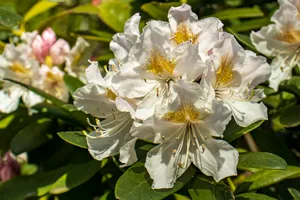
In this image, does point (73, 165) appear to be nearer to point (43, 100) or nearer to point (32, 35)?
point (43, 100)

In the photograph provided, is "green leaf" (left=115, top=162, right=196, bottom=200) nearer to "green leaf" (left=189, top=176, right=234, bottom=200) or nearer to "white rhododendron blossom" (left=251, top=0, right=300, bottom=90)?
"green leaf" (left=189, top=176, right=234, bottom=200)

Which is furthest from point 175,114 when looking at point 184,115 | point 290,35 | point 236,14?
point 236,14

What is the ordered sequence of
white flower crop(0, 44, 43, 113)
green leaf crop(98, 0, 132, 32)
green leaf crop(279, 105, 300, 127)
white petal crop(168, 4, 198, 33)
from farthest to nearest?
green leaf crop(98, 0, 132, 32)
white flower crop(0, 44, 43, 113)
green leaf crop(279, 105, 300, 127)
white petal crop(168, 4, 198, 33)

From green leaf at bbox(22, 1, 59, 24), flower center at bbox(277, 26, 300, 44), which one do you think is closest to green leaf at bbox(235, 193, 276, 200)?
flower center at bbox(277, 26, 300, 44)

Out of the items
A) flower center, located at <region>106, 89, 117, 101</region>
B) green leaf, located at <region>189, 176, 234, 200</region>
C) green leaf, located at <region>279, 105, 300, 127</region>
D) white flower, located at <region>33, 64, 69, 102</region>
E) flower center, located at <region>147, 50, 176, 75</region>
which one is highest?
flower center, located at <region>147, 50, 176, 75</region>

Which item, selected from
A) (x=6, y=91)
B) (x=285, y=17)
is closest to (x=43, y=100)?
(x=6, y=91)

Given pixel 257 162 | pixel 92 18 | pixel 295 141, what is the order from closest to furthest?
pixel 257 162
pixel 295 141
pixel 92 18
